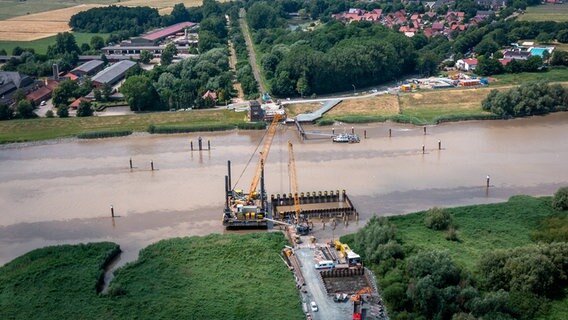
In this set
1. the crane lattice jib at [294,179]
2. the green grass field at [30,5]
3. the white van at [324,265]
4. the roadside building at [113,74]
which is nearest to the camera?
the white van at [324,265]

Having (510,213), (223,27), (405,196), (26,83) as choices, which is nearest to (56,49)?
(26,83)

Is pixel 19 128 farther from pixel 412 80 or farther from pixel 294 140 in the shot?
pixel 412 80

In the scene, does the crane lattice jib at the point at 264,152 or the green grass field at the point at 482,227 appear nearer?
the green grass field at the point at 482,227

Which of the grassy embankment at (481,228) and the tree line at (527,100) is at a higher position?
the tree line at (527,100)

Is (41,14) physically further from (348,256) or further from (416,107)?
(348,256)

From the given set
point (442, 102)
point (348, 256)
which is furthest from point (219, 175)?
point (442, 102)

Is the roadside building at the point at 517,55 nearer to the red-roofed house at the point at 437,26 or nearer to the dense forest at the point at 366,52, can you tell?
the dense forest at the point at 366,52

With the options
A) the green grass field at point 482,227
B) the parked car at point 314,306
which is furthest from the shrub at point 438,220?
the parked car at point 314,306

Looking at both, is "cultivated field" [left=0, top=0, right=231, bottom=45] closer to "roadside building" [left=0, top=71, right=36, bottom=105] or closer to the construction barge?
"roadside building" [left=0, top=71, right=36, bottom=105]
